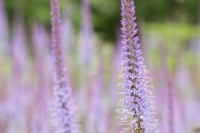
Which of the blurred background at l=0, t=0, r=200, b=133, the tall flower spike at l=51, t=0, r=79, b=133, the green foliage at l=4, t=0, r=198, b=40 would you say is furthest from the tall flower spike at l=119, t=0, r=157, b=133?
the green foliage at l=4, t=0, r=198, b=40

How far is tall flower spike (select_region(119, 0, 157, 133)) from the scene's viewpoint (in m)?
2.27

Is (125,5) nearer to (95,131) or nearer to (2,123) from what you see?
(95,131)

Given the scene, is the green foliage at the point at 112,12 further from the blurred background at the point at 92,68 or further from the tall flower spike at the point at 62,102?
the tall flower spike at the point at 62,102

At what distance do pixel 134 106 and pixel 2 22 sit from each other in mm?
6432

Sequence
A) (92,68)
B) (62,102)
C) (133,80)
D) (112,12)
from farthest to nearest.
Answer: (112,12) < (92,68) < (62,102) < (133,80)

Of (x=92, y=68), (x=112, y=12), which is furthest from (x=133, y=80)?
(x=112, y=12)

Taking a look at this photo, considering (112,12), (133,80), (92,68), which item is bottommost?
(133,80)

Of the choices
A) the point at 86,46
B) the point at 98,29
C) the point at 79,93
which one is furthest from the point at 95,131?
the point at 98,29

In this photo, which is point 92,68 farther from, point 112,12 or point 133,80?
point 112,12

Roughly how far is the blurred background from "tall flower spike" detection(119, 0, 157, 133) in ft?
2.44

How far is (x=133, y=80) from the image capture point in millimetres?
2307

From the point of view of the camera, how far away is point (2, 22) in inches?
332

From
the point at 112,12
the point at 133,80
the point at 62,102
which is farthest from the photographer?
the point at 112,12

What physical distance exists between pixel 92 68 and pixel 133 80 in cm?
640
